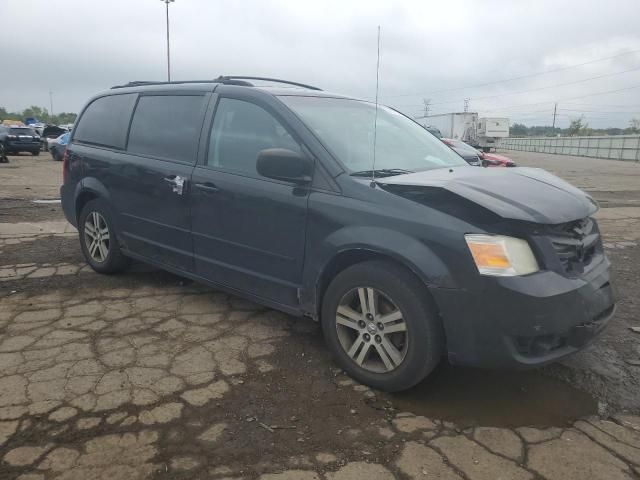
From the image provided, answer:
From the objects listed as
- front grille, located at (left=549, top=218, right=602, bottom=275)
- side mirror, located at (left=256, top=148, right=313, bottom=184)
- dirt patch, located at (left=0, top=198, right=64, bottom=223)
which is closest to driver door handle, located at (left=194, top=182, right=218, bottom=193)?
side mirror, located at (left=256, top=148, right=313, bottom=184)

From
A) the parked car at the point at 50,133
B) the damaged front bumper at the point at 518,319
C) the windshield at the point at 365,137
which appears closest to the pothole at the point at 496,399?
the damaged front bumper at the point at 518,319

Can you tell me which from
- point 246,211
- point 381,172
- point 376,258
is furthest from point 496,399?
point 246,211

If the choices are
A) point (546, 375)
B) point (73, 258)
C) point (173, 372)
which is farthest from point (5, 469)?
point (73, 258)

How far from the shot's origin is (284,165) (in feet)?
10.1

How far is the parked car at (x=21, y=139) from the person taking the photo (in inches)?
923

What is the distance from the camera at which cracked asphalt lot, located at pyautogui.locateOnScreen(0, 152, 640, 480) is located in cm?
230

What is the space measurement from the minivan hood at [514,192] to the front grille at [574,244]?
0.06m

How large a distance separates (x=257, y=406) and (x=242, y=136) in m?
1.88

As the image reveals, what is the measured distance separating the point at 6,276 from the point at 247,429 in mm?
3580

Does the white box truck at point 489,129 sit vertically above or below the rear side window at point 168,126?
above

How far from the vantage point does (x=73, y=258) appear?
559cm

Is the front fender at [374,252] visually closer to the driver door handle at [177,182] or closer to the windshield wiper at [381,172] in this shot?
the windshield wiper at [381,172]

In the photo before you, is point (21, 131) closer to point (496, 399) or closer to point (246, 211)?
point (246, 211)

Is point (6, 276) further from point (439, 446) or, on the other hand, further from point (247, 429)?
point (439, 446)
